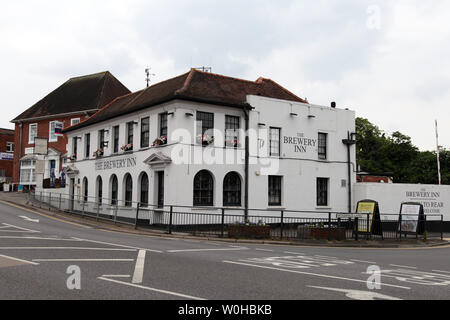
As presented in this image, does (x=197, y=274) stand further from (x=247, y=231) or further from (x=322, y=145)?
(x=322, y=145)

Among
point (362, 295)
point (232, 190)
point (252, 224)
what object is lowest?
point (362, 295)

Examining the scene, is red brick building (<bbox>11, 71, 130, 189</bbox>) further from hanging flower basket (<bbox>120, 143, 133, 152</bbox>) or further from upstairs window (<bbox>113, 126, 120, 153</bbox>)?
hanging flower basket (<bbox>120, 143, 133, 152</bbox>)

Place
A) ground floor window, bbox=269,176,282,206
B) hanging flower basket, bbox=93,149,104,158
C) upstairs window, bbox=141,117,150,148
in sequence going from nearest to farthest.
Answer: upstairs window, bbox=141,117,150,148
ground floor window, bbox=269,176,282,206
hanging flower basket, bbox=93,149,104,158

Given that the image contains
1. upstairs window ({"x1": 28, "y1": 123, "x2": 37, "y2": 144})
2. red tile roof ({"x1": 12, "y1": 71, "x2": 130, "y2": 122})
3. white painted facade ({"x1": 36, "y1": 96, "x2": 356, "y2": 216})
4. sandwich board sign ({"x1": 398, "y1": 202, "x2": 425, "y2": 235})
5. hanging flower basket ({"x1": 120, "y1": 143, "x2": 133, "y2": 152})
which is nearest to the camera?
sandwich board sign ({"x1": 398, "y1": 202, "x2": 425, "y2": 235})

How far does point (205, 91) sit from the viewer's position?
24.5 metres

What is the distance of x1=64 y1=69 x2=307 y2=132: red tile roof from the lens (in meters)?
23.6

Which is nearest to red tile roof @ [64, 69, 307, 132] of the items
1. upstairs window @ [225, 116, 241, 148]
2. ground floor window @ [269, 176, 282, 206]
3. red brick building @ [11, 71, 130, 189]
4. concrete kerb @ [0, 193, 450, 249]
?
upstairs window @ [225, 116, 241, 148]

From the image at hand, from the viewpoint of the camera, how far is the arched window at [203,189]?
76.8ft

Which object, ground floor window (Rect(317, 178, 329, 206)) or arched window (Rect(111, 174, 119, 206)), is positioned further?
arched window (Rect(111, 174, 119, 206))

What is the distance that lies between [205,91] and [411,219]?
1256 centimetres

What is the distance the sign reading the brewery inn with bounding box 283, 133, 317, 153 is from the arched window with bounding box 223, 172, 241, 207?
394 cm

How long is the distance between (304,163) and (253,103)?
4990 millimetres

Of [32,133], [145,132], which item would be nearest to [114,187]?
[145,132]
